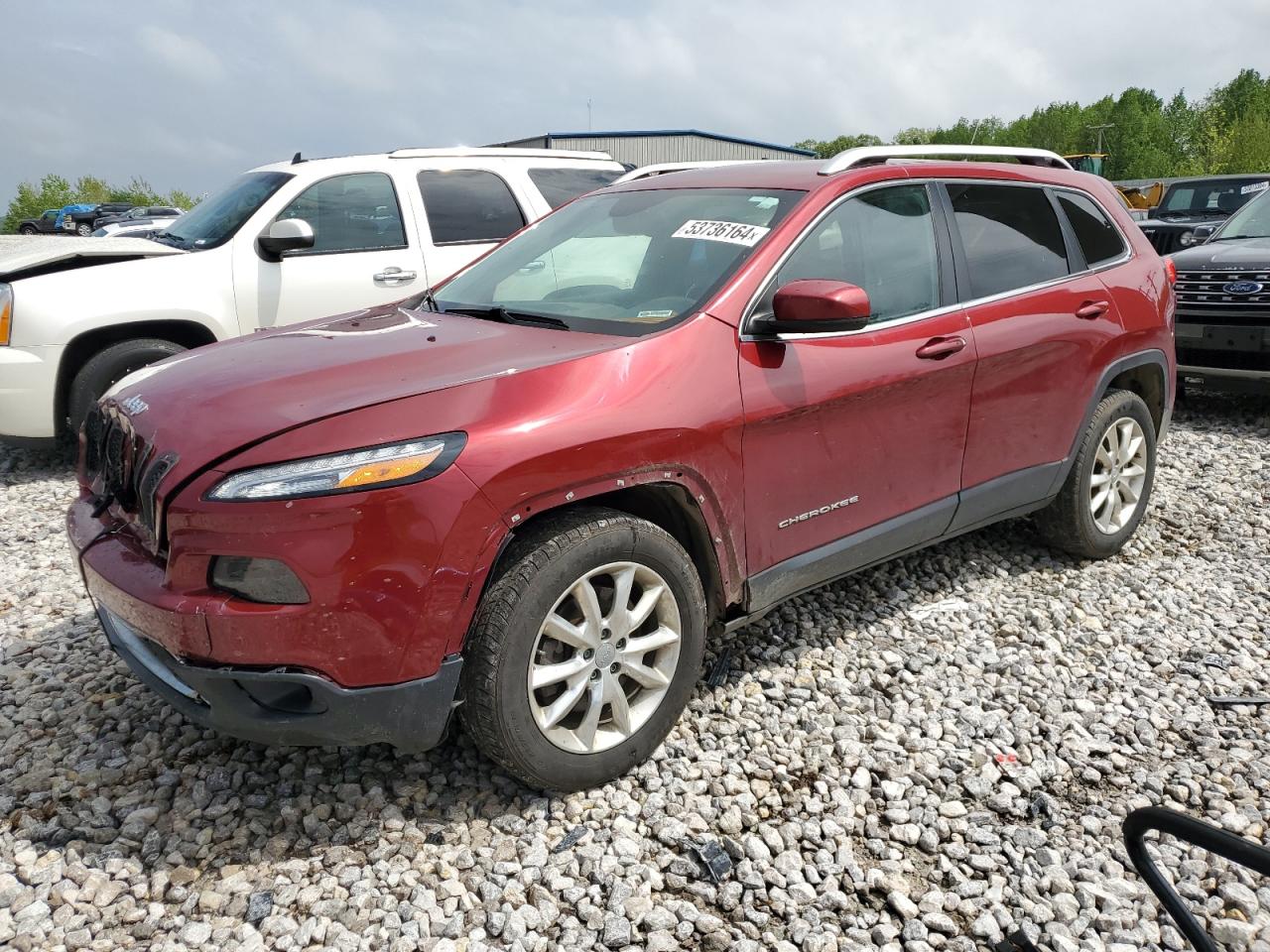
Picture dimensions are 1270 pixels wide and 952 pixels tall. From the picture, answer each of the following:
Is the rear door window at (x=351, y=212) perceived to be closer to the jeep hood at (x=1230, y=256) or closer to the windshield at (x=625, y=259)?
the windshield at (x=625, y=259)

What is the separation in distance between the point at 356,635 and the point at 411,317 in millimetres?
1447

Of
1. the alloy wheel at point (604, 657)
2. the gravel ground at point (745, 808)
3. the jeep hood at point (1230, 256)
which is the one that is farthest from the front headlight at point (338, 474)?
the jeep hood at point (1230, 256)

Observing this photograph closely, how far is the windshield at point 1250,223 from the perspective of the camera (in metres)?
8.19

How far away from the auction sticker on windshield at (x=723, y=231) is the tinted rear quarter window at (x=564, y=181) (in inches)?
146

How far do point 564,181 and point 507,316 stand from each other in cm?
421

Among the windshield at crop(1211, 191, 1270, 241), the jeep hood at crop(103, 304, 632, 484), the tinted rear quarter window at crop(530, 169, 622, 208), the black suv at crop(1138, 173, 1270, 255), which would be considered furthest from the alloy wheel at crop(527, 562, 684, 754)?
the black suv at crop(1138, 173, 1270, 255)

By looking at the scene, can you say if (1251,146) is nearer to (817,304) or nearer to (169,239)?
(169,239)

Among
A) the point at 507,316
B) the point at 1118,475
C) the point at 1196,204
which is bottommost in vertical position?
the point at 1118,475

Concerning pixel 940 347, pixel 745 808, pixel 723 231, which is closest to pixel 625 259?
pixel 723 231

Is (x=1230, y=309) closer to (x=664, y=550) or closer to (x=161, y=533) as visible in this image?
(x=664, y=550)

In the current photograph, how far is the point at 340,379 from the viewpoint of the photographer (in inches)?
102

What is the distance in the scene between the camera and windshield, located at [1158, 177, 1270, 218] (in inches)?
572

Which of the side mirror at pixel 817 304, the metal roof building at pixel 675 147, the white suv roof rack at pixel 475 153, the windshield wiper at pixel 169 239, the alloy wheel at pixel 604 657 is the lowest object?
the alloy wheel at pixel 604 657

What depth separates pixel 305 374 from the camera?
2.65m
